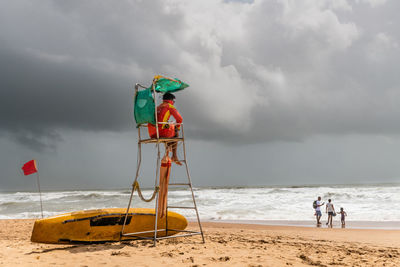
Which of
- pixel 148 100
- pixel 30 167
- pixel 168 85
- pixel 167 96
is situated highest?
pixel 168 85

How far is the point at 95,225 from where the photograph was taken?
6770 millimetres

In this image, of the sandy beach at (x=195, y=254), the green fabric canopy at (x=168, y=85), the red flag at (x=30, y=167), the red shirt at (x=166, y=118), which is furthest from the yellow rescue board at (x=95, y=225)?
the green fabric canopy at (x=168, y=85)

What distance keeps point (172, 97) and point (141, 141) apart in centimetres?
107

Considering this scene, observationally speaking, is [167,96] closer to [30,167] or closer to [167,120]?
[167,120]

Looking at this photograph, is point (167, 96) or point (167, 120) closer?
point (167, 120)

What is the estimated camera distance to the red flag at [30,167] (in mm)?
7797

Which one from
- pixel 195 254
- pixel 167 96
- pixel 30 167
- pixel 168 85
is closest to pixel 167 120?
pixel 167 96

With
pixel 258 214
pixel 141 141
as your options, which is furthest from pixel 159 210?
pixel 258 214

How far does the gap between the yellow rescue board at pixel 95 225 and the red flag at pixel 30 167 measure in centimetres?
176

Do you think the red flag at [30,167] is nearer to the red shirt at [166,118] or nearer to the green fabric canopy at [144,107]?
the green fabric canopy at [144,107]

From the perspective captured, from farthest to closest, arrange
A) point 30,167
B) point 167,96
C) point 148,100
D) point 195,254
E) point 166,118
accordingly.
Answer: point 30,167
point 167,96
point 166,118
point 148,100
point 195,254

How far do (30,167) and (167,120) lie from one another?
12.5 ft

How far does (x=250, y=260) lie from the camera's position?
549 centimetres

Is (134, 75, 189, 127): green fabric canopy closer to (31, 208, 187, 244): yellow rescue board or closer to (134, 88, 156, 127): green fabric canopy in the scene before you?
(134, 88, 156, 127): green fabric canopy
